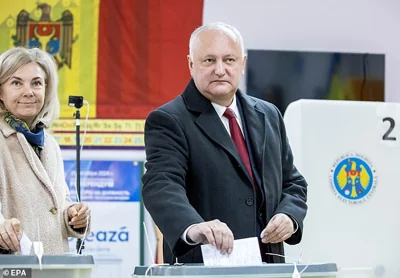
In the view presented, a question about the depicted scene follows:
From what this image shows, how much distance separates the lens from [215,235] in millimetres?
1784

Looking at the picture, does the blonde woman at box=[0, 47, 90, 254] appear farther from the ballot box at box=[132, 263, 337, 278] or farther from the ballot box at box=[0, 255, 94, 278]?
the ballot box at box=[132, 263, 337, 278]

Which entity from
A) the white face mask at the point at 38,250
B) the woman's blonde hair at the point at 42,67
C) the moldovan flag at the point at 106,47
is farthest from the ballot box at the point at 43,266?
the moldovan flag at the point at 106,47

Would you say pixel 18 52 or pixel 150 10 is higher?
pixel 150 10

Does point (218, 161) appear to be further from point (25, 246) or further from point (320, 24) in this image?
point (320, 24)

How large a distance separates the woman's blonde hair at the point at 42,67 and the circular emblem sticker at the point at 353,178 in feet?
Result: 5.07

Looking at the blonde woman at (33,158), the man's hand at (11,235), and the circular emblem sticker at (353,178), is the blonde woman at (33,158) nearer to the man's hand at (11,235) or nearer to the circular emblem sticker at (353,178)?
the man's hand at (11,235)

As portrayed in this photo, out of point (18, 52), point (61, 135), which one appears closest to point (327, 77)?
point (61, 135)

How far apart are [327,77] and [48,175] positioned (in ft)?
11.5

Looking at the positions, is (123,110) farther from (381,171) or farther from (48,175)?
(48,175)

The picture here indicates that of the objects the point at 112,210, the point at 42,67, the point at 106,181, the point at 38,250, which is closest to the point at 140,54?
the point at 106,181

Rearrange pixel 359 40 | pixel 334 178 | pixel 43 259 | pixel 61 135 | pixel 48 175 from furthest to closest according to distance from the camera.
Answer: pixel 359 40
pixel 61 135
pixel 334 178
pixel 48 175
pixel 43 259

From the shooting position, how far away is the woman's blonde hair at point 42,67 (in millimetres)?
2400

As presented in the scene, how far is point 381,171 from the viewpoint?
366 cm

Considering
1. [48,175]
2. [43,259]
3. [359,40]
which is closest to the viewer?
[43,259]
